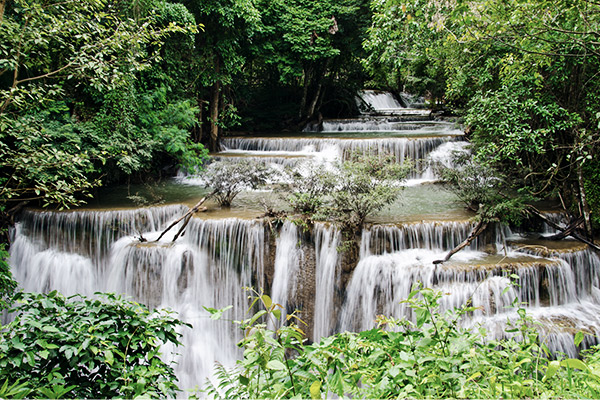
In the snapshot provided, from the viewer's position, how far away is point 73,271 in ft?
25.7

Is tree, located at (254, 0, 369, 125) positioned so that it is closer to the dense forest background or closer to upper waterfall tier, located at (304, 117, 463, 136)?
the dense forest background

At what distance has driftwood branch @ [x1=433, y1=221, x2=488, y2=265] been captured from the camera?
655 cm

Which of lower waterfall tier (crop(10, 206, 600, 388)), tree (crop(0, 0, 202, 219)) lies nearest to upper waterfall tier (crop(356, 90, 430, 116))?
tree (crop(0, 0, 202, 219))

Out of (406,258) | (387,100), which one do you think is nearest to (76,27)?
(406,258)

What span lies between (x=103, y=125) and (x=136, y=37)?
418 cm

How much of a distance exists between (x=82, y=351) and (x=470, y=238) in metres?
6.38

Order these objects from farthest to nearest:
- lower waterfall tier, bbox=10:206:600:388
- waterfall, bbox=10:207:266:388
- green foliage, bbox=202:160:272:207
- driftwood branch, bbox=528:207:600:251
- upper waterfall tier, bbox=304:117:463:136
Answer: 1. upper waterfall tier, bbox=304:117:463:136
2. green foliage, bbox=202:160:272:207
3. waterfall, bbox=10:207:266:388
4. driftwood branch, bbox=528:207:600:251
5. lower waterfall tier, bbox=10:206:600:388

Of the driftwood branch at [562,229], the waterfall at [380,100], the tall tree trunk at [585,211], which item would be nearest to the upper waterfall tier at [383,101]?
the waterfall at [380,100]

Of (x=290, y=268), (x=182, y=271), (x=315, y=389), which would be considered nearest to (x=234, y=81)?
(x=182, y=271)

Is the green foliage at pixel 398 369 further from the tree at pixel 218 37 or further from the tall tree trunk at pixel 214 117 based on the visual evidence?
the tall tree trunk at pixel 214 117

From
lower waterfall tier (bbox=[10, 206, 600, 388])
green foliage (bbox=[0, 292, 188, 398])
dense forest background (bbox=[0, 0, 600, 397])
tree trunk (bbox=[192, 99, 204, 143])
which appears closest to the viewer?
green foliage (bbox=[0, 292, 188, 398])

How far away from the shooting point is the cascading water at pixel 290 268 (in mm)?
6258

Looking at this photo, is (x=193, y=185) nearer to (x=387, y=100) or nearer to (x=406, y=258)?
(x=406, y=258)

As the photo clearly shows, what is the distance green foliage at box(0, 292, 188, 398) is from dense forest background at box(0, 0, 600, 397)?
9 centimetres
